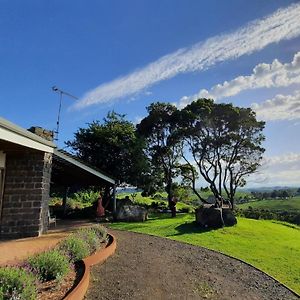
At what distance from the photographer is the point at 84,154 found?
2580 centimetres

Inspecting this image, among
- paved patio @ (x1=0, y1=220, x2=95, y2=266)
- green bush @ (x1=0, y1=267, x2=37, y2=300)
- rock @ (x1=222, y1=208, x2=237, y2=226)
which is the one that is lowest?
green bush @ (x1=0, y1=267, x2=37, y2=300)

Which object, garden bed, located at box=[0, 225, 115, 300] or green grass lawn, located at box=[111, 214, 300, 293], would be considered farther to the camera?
green grass lawn, located at box=[111, 214, 300, 293]

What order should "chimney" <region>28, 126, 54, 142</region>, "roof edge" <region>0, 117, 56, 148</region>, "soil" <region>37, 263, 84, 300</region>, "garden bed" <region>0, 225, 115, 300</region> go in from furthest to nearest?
"chimney" <region>28, 126, 54, 142</region> → "roof edge" <region>0, 117, 56, 148</region> → "soil" <region>37, 263, 84, 300</region> → "garden bed" <region>0, 225, 115, 300</region>

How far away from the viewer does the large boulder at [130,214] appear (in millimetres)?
20234

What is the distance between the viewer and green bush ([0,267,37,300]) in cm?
493

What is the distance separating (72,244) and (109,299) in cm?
224

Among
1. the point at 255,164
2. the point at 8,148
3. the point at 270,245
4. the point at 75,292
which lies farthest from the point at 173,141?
the point at 75,292

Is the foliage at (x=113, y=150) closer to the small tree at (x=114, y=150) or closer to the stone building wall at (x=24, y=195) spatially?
the small tree at (x=114, y=150)

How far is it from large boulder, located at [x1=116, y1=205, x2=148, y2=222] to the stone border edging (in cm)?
849

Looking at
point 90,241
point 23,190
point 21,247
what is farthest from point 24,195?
point 90,241

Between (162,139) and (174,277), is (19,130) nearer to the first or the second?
(174,277)

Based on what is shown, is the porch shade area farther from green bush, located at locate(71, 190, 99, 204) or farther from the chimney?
green bush, located at locate(71, 190, 99, 204)

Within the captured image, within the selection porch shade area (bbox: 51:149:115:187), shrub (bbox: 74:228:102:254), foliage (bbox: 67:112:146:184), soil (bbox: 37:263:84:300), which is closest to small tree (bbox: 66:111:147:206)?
foliage (bbox: 67:112:146:184)

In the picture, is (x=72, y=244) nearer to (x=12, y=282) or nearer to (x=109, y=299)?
(x=109, y=299)
